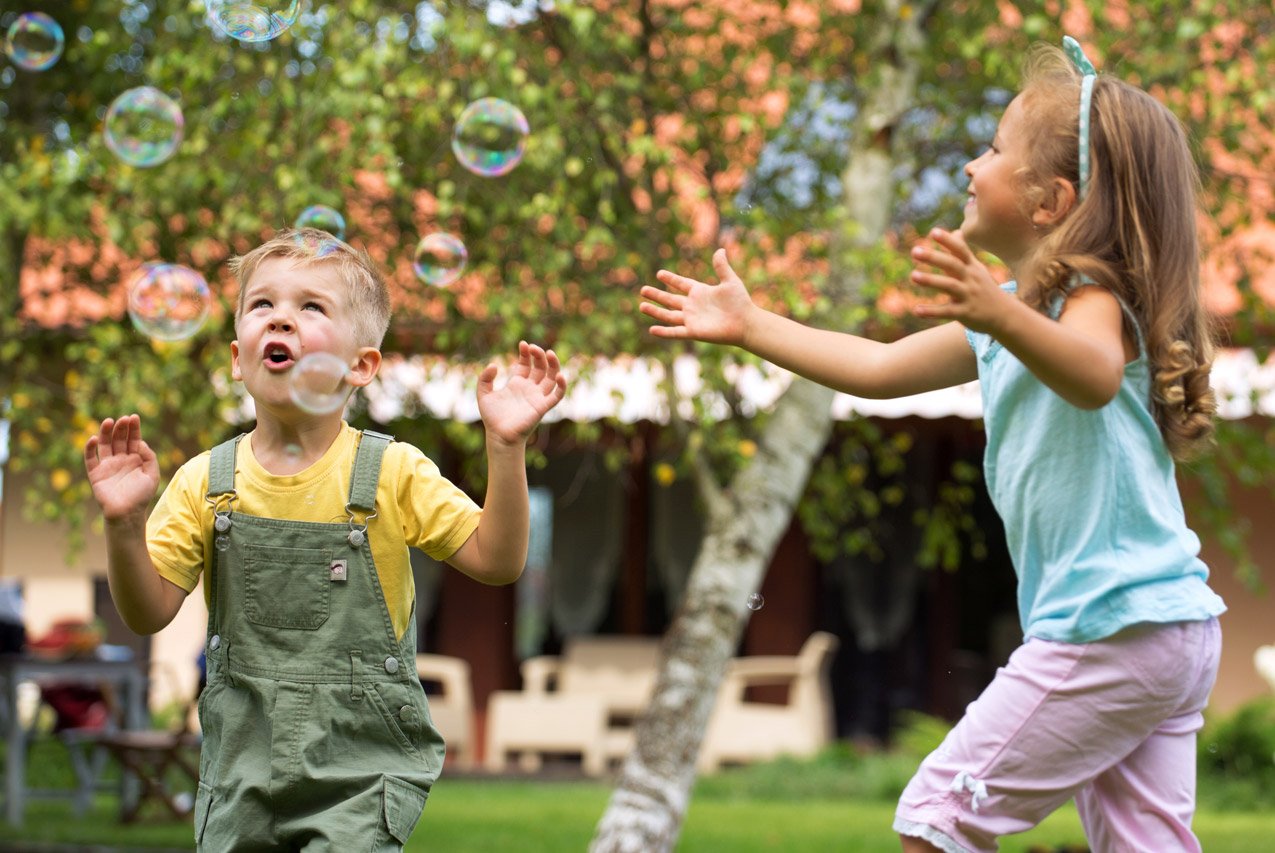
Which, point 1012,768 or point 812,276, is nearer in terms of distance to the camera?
point 1012,768

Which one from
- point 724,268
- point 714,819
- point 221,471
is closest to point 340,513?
point 221,471

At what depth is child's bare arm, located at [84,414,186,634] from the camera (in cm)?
242

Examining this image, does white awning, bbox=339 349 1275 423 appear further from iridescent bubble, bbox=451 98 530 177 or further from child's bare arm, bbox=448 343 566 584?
child's bare arm, bbox=448 343 566 584

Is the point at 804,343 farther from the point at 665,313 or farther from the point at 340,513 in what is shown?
the point at 340,513

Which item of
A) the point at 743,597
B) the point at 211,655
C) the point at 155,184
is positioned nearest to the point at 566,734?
the point at 743,597

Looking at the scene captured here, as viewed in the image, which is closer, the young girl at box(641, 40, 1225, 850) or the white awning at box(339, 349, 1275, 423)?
the young girl at box(641, 40, 1225, 850)

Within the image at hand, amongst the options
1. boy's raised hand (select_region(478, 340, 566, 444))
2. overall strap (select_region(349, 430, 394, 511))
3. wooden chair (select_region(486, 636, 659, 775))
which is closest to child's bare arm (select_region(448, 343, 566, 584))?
boy's raised hand (select_region(478, 340, 566, 444))

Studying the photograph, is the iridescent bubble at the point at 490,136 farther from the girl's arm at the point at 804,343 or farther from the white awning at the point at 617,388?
the girl's arm at the point at 804,343

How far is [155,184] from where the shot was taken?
19.1ft

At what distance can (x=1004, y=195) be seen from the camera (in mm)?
2664

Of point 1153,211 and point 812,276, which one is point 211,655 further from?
point 812,276

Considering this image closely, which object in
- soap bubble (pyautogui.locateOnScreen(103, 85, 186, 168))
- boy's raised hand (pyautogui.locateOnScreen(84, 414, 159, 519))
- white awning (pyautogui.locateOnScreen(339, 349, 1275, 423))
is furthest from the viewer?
white awning (pyautogui.locateOnScreen(339, 349, 1275, 423))

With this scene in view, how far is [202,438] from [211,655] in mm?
3842

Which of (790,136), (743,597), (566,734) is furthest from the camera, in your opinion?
(566,734)
